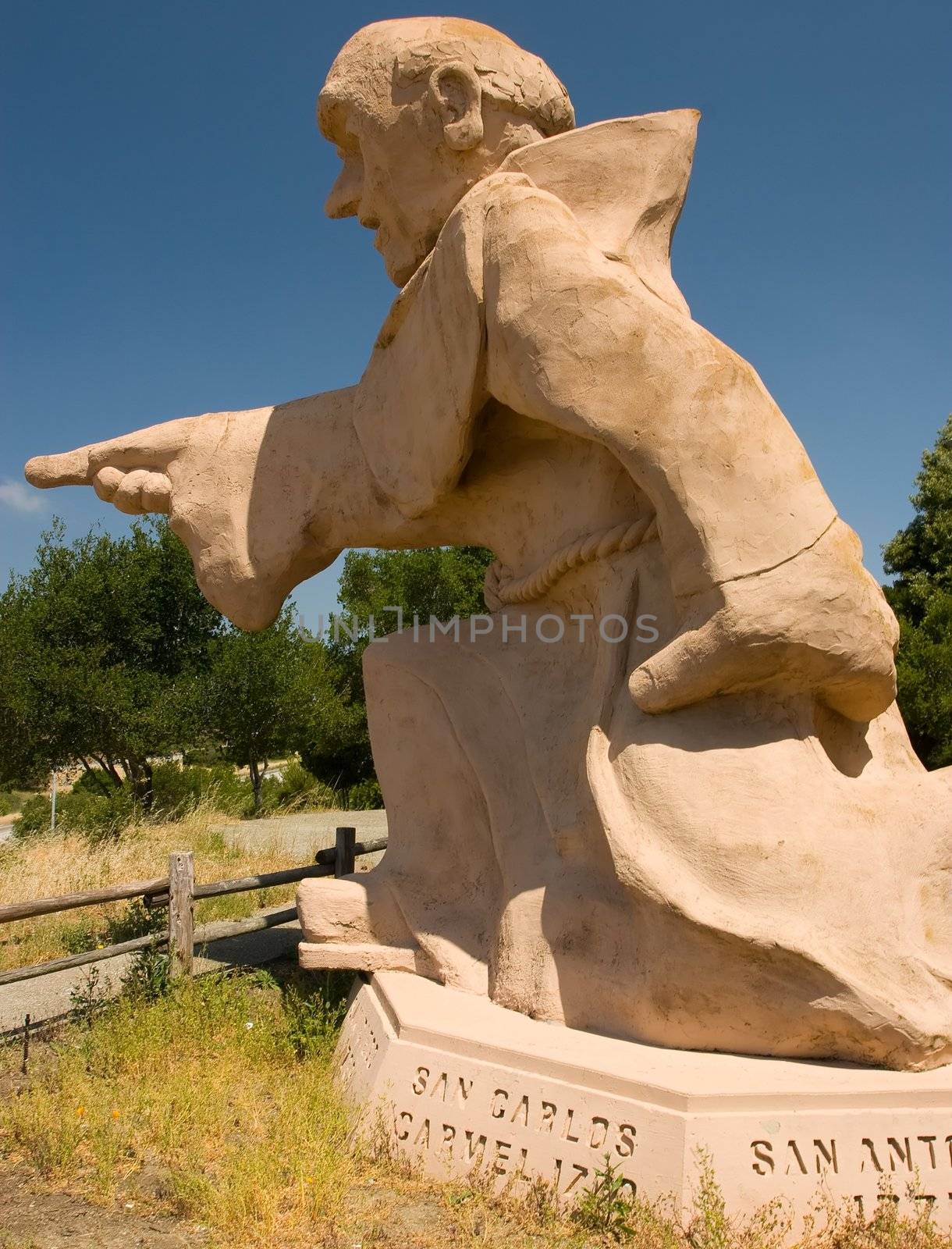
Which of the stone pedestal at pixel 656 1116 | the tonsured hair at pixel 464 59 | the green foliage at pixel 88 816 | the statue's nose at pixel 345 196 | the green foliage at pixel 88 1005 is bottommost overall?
the green foliage at pixel 88 816

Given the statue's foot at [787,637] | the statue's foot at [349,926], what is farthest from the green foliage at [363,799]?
the statue's foot at [787,637]

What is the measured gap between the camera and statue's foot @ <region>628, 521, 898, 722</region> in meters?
2.63

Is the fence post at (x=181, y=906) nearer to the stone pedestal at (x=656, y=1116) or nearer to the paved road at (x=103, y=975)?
the paved road at (x=103, y=975)

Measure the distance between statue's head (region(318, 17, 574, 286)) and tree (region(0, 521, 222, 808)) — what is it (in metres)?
12.2

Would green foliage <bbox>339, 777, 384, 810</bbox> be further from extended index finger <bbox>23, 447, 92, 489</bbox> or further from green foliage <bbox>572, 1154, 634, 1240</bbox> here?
green foliage <bbox>572, 1154, 634, 1240</bbox>

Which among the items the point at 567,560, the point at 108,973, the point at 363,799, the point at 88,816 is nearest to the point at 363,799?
the point at 363,799

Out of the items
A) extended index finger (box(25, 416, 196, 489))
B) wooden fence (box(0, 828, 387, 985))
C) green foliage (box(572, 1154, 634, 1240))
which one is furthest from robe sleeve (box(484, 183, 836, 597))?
wooden fence (box(0, 828, 387, 985))

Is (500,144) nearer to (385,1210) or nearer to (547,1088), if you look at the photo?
(547,1088)

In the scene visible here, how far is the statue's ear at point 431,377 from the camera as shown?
310 cm

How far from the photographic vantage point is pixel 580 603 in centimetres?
330

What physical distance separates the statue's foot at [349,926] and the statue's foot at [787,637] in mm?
1270

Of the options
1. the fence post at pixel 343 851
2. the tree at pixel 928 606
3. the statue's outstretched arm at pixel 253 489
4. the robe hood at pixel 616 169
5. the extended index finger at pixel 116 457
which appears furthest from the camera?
the tree at pixel 928 606

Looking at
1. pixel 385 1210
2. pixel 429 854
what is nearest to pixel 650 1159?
pixel 385 1210

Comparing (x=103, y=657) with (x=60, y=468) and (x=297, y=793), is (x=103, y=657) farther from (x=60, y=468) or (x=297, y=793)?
(x=60, y=468)
